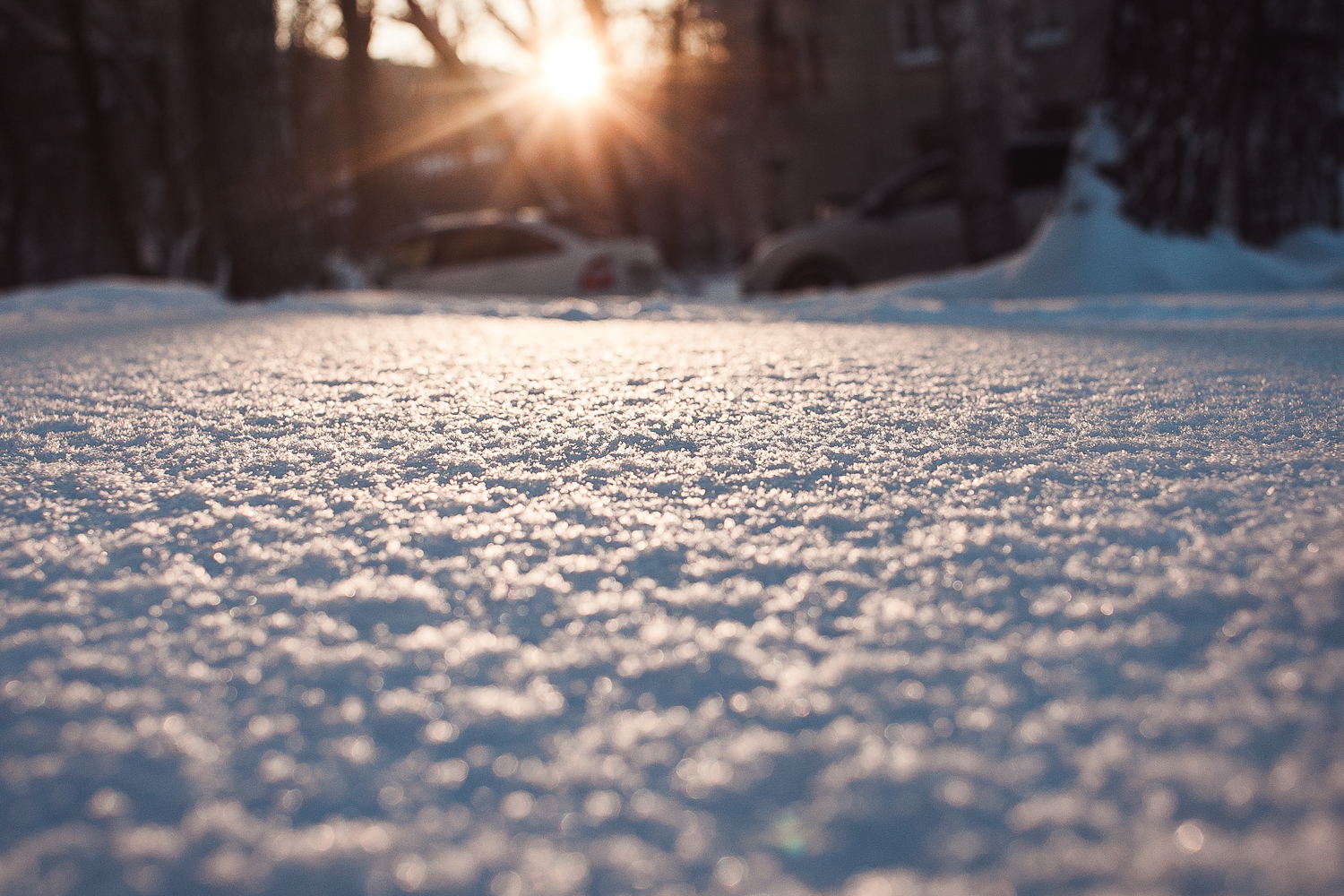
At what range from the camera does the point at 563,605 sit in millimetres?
846

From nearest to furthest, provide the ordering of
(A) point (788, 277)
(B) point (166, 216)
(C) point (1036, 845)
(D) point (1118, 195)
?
(C) point (1036, 845) → (D) point (1118, 195) → (A) point (788, 277) → (B) point (166, 216)

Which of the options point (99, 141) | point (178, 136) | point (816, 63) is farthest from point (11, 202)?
point (816, 63)

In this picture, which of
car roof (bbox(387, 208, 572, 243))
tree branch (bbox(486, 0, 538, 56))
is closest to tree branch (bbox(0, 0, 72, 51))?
car roof (bbox(387, 208, 572, 243))

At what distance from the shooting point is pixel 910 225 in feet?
25.1

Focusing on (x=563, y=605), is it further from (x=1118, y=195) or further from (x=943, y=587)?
(x=1118, y=195)

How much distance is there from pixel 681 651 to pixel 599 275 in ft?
27.8

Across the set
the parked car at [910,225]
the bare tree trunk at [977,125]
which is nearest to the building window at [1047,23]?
the parked car at [910,225]

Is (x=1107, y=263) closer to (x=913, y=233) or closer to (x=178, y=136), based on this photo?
(x=913, y=233)

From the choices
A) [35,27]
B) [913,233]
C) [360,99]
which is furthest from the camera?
[360,99]

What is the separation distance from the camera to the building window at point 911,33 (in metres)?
17.8

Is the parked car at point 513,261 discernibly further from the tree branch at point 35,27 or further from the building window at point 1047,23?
the building window at point 1047,23

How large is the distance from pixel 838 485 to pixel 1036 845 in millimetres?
614

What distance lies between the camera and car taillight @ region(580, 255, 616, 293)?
29.6ft

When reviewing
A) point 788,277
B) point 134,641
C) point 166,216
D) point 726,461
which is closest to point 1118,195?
point 788,277
